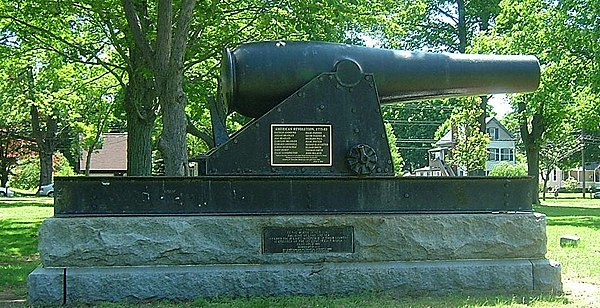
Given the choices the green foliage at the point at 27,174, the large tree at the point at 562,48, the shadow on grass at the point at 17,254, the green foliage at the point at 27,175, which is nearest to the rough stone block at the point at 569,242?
the shadow on grass at the point at 17,254

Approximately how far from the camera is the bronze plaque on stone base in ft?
22.6

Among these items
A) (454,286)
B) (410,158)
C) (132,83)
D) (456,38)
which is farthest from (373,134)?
(410,158)

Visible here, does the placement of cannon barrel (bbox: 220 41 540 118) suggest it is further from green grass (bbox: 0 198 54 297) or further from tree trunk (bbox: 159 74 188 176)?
tree trunk (bbox: 159 74 188 176)

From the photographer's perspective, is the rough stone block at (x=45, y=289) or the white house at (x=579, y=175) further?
the white house at (x=579, y=175)

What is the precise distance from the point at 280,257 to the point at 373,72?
198cm

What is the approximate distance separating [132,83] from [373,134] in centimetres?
1039

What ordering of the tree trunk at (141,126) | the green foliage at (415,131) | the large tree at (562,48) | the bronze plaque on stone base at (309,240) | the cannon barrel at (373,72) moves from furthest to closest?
the green foliage at (415,131)
the large tree at (562,48)
the tree trunk at (141,126)
the cannon barrel at (373,72)
the bronze plaque on stone base at (309,240)

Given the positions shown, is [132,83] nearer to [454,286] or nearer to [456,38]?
[454,286]

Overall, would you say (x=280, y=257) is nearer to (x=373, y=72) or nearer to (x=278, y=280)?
(x=278, y=280)

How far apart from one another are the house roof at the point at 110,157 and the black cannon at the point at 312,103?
165ft

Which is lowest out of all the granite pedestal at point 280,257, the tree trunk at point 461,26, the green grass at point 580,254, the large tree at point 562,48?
the green grass at point 580,254

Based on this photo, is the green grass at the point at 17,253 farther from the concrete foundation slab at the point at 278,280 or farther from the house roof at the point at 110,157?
the house roof at the point at 110,157

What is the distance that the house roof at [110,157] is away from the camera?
5744 centimetres

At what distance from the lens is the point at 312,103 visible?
23.4 ft
